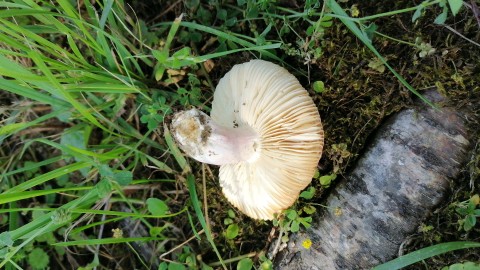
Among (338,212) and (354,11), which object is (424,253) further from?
(354,11)

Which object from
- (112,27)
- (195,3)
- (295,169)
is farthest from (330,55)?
(112,27)

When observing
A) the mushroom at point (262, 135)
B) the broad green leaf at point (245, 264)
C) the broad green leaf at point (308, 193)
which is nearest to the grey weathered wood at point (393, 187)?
the broad green leaf at point (308, 193)

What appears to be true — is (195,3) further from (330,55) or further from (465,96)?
(465,96)

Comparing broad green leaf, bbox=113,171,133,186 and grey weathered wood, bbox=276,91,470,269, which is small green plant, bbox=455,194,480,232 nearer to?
grey weathered wood, bbox=276,91,470,269

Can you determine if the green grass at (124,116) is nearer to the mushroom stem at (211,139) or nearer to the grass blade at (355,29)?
the grass blade at (355,29)

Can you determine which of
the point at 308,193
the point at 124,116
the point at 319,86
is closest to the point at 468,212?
the point at 308,193

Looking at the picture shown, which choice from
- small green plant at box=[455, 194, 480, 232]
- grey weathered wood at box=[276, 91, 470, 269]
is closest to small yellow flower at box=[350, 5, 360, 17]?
grey weathered wood at box=[276, 91, 470, 269]
